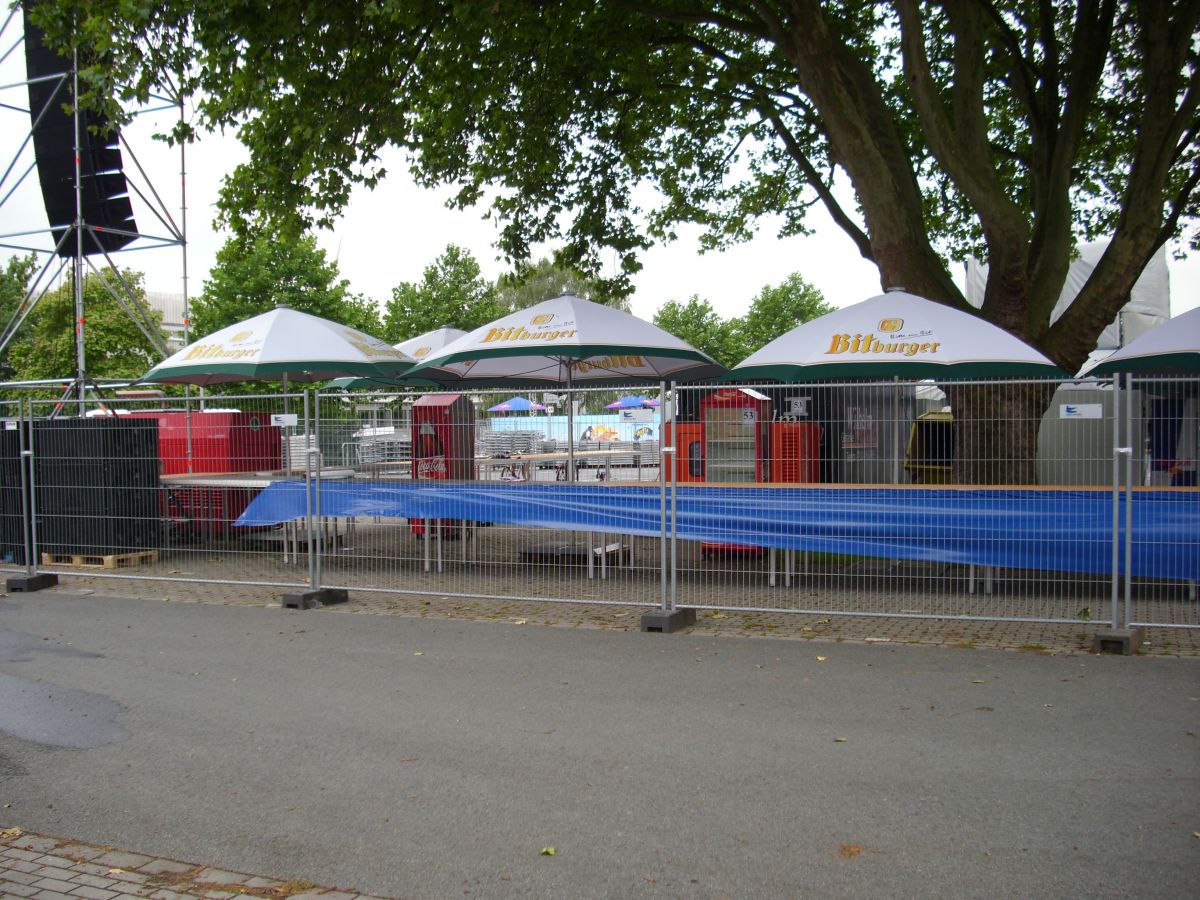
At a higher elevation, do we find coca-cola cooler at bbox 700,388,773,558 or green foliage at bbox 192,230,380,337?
green foliage at bbox 192,230,380,337

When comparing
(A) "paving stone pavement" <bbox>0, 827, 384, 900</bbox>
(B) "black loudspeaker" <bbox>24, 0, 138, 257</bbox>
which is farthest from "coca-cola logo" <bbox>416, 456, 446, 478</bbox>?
(B) "black loudspeaker" <bbox>24, 0, 138, 257</bbox>

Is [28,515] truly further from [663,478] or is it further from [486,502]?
[663,478]

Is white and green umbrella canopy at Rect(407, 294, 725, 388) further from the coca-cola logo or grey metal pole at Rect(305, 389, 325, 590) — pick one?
Result: grey metal pole at Rect(305, 389, 325, 590)

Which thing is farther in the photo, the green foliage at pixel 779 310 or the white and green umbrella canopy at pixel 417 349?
the green foliage at pixel 779 310

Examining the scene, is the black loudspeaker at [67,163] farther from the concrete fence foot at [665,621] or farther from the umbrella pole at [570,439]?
the concrete fence foot at [665,621]

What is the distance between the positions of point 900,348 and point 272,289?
104 ft

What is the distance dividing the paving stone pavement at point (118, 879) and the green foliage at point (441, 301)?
42.9 m

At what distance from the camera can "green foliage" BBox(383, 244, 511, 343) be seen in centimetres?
4762

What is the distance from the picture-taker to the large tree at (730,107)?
10.9 meters

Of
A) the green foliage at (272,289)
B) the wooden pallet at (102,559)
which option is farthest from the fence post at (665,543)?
the green foliage at (272,289)

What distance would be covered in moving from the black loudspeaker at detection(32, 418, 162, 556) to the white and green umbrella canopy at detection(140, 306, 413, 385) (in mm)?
1358

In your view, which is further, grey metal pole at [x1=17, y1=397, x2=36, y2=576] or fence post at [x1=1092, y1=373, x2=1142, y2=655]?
grey metal pole at [x1=17, y1=397, x2=36, y2=576]

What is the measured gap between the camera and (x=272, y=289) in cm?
3716

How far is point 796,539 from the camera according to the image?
28.6 ft
